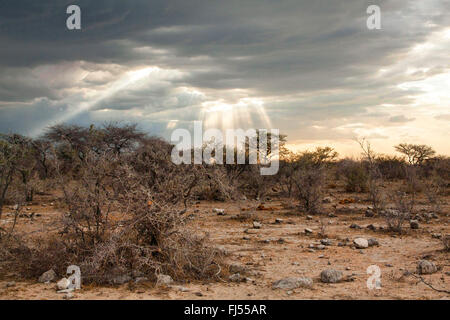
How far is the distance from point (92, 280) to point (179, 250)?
1271mm

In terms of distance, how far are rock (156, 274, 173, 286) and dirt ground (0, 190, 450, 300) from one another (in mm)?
121

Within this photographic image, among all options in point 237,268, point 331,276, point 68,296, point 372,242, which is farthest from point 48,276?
point 372,242

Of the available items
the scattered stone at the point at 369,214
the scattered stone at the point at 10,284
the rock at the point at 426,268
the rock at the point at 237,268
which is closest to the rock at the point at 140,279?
the rock at the point at 237,268

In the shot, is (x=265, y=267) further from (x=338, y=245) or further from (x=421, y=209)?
(x=421, y=209)

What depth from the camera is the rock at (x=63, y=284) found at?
5.63 meters

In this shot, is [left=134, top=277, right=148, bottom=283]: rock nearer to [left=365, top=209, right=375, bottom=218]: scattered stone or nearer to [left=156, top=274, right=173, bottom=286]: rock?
[left=156, top=274, right=173, bottom=286]: rock

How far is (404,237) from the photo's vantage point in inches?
371

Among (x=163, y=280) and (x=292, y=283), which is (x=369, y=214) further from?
(x=163, y=280)

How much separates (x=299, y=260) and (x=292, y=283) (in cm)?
170

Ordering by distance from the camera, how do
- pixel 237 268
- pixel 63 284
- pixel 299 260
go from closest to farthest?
1. pixel 63 284
2. pixel 237 268
3. pixel 299 260

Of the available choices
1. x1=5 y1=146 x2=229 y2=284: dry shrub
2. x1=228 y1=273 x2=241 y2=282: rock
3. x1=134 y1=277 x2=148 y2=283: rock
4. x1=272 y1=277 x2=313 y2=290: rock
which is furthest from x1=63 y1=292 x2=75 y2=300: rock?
x1=272 y1=277 x2=313 y2=290: rock

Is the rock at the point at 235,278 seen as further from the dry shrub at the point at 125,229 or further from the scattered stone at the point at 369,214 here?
the scattered stone at the point at 369,214

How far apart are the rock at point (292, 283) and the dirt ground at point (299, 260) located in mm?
97

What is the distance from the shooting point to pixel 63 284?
5.67 metres
